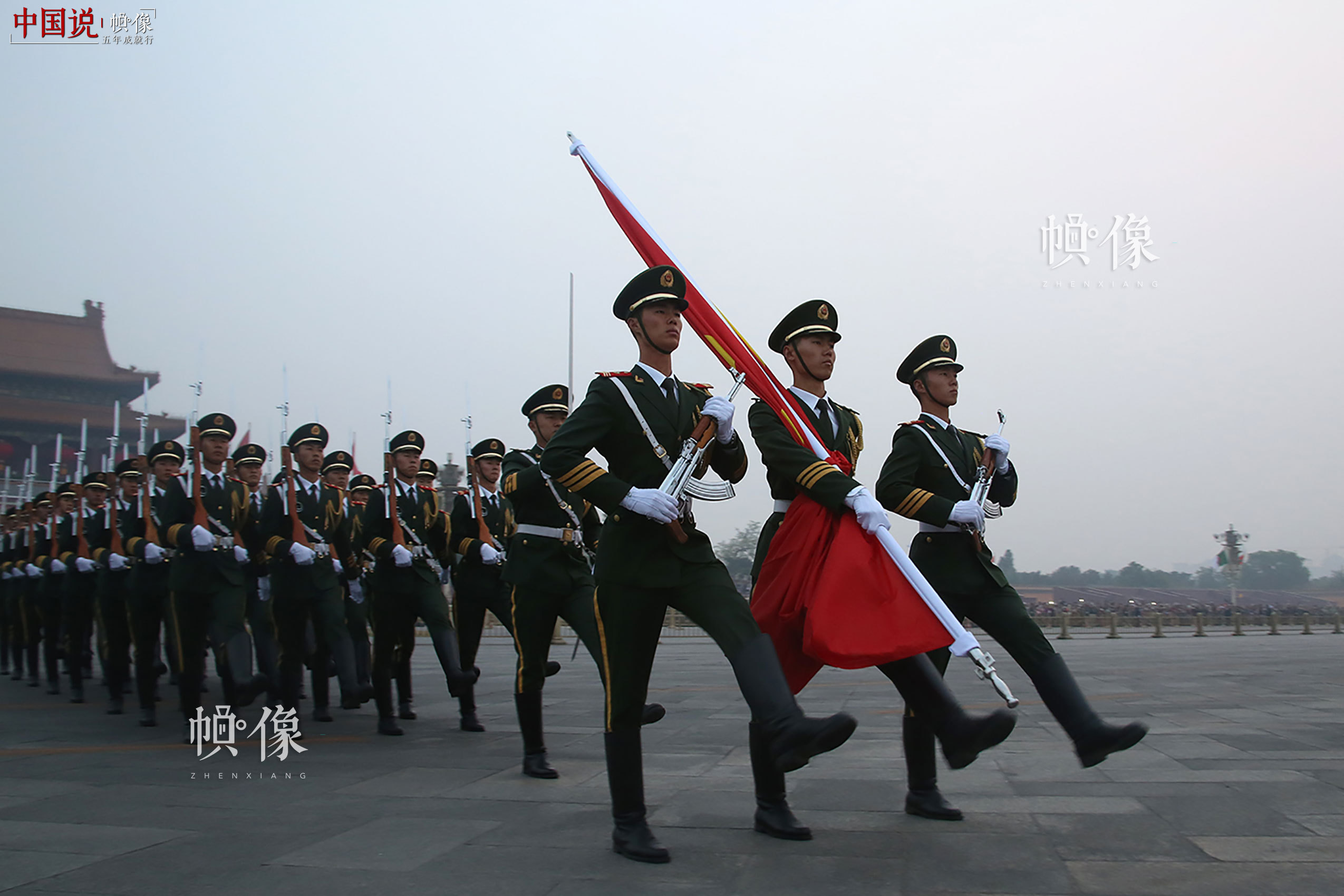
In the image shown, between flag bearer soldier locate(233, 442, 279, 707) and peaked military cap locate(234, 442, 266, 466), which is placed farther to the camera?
peaked military cap locate(234, 442, 266, 466)

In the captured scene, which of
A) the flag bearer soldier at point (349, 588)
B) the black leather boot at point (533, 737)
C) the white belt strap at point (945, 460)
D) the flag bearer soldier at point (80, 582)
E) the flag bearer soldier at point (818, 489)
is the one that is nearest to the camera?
the flag bearer soldier at point (818, 489)

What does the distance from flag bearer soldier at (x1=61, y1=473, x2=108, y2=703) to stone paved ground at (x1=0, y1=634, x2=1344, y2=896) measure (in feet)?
11.1

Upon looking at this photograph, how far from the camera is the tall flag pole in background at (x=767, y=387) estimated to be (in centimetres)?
402

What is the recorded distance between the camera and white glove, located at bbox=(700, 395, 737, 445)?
165 inches

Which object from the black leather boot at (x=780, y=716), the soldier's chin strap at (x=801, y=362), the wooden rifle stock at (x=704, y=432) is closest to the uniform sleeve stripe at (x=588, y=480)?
the wooden rifle stock at (x=704, y=432)

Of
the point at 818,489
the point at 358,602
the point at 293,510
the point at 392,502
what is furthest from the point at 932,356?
the point at 358,602

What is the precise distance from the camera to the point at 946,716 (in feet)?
13.0

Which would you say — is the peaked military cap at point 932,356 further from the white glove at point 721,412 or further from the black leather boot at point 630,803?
the black leather boot at point 630,803

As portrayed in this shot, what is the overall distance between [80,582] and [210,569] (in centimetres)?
492

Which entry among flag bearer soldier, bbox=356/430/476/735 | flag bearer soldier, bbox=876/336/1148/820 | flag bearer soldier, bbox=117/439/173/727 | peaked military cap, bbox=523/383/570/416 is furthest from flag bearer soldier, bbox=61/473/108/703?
flag bearer soldier, bbox=876/336/1148/820

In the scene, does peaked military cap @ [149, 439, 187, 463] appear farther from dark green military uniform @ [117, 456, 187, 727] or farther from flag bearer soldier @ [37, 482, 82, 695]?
flag bearer soldier @ [37, 482, 82, 695]

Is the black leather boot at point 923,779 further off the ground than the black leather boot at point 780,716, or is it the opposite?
the black leather boot at point 780,716

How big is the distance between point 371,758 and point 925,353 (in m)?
4.04

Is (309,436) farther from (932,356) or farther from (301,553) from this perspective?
(932,356)
